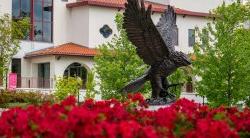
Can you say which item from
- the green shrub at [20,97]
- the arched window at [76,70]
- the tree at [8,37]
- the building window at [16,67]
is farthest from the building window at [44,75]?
the green shrub at [20,97]

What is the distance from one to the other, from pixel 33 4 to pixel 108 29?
5694 millimetres

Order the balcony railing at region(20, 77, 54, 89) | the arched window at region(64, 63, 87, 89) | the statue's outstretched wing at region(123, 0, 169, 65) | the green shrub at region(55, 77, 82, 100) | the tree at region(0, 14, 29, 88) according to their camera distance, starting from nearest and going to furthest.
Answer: the statue's outstretched wing at region(123, 0, 169, 65)
the green shrub at region(55, 77, 82, 100)
the tree at region(0, 14, 29, 88)
the balcony railing at region(20, 77, 54, 89)
the arched window at region(64, 63, 87, 89)

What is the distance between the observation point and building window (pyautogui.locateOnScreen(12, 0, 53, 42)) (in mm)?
45469

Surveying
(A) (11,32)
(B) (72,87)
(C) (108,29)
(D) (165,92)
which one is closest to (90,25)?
(C) (108,29)

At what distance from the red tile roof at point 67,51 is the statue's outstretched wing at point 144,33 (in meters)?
27.6

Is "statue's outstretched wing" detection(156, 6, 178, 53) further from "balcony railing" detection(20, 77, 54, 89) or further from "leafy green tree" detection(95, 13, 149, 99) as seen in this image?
"balcony railing" detection(20, 77, 54, 89)

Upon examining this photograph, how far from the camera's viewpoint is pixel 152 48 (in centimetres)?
1678

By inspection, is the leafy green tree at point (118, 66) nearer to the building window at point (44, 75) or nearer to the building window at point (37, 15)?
the building window at point (44, 75)

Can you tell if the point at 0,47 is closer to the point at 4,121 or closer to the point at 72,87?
the point at 72,87

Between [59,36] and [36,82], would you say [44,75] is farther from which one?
[59,36]

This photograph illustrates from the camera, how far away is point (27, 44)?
151 feet

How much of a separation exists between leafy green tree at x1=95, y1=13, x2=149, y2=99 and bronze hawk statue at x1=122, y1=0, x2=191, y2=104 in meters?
13.1

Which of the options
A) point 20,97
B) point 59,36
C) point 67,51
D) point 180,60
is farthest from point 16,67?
point 180,60

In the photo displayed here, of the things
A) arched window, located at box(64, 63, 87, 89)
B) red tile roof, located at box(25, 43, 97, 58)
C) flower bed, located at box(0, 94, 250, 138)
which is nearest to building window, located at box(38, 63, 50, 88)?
red tile roof, located at box(25, 43, 97, 58)
